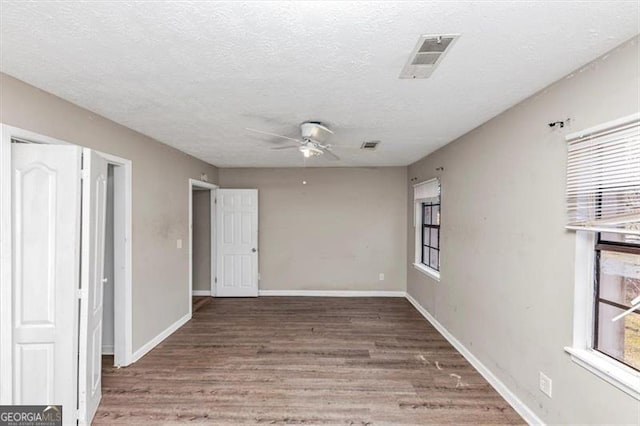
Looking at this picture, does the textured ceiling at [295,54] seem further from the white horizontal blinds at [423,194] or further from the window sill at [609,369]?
the window sill at [609,369]

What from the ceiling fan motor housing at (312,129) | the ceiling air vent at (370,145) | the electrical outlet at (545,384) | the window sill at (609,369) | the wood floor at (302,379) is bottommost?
the wood floor at (302,379)

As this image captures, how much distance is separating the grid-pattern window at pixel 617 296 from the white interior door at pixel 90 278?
3260mm

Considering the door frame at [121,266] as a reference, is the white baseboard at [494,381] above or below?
below

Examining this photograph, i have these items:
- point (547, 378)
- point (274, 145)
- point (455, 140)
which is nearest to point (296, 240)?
point (274, 145)

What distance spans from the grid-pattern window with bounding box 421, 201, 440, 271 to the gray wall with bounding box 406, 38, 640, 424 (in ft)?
3.68

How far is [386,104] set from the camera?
94.6 inches

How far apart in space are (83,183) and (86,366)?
1289 millimetres

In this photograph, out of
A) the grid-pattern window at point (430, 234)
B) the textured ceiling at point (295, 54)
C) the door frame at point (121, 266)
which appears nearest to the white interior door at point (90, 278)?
the textured ceiling at point (295, 54)

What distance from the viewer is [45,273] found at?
1.99m

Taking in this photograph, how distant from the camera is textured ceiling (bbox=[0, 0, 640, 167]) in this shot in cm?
131

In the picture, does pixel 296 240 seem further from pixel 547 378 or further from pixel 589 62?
pixel 589 62

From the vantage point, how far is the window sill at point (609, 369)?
1514 mm

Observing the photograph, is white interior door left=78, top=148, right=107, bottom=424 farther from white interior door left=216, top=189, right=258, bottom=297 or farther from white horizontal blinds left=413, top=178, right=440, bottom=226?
white horizontal blinds left=413, top=178, right=440, bottom=226

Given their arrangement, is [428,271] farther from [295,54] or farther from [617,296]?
[295,54]
